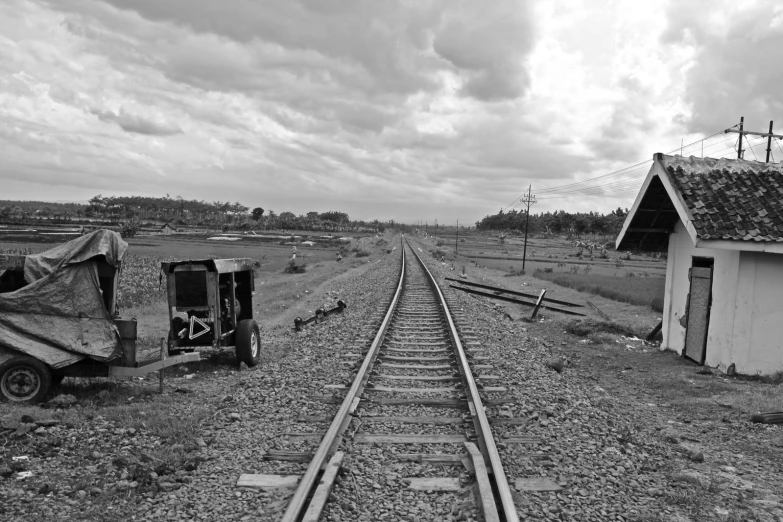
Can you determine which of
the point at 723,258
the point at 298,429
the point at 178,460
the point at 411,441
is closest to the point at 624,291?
the point at 723,258

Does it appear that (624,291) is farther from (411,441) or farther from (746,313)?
(411,441)

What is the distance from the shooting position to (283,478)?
4406 mm

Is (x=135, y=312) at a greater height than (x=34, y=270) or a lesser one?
lesser

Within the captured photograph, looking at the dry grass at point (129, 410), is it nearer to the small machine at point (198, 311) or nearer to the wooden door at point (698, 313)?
the small machine at point (198, 311)

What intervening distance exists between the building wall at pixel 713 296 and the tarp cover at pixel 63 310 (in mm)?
9153

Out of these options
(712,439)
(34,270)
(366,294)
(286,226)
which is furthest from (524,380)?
(286,226)

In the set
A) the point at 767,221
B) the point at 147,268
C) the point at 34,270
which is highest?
the point at 767,221

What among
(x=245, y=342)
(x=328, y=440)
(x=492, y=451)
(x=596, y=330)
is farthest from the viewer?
(x=596, y=330)

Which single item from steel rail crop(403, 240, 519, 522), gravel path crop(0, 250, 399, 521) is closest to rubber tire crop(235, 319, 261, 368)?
gravel path crop(0, 250, 399, 521)

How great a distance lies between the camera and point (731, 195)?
31.2 feet

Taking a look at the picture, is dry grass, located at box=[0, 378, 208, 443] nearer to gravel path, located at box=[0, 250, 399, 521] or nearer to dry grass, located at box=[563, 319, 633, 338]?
gravel path, located at box=[0, 250, 399, 521]

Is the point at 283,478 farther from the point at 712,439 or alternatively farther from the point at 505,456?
the point at 712,439

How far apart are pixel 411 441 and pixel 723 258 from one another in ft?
23.0

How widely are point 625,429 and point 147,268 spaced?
99.3 feet
